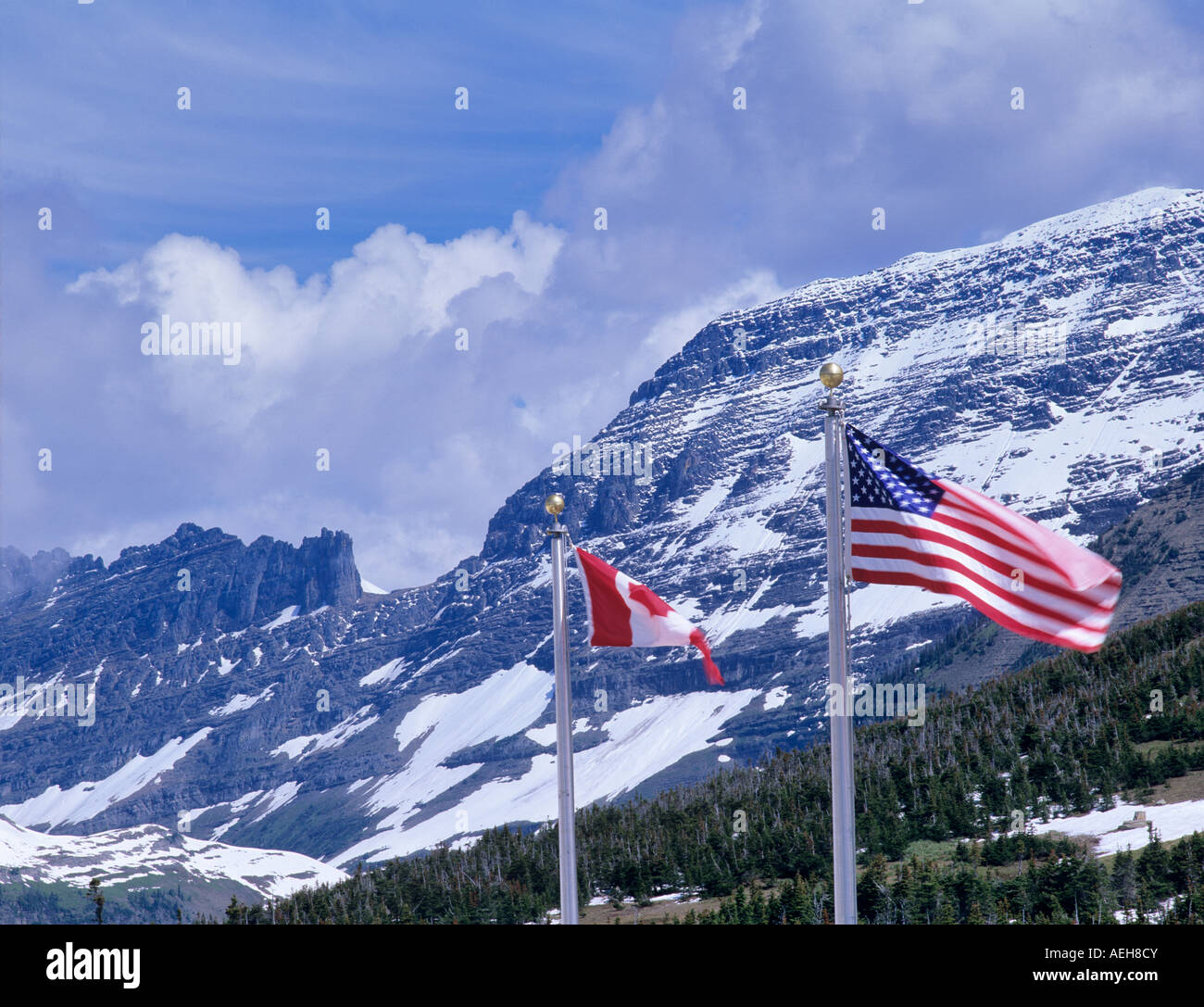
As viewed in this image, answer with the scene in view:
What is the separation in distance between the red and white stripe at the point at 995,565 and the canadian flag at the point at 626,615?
6.81 metres

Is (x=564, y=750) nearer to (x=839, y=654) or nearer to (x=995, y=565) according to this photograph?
(x=839, y=654)

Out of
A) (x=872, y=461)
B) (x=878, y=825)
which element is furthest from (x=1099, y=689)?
(x=872, y=461)

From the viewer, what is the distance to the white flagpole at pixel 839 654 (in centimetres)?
2614

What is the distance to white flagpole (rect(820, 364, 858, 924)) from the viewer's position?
85.8ft

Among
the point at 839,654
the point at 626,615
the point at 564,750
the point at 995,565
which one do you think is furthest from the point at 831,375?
the point at 564,750

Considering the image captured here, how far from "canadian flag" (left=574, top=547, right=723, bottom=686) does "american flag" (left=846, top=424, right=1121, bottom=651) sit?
6.71 metres

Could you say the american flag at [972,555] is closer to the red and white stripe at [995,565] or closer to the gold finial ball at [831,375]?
the red and white stripe at [995,565]

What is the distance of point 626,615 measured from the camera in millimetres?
34062

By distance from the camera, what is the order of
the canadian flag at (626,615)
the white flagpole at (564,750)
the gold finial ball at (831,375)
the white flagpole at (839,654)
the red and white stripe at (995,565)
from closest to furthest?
the red and white stripe at (995,565), the white flagpole at (839,654), the gold finial ball at (831,375), the canadian flag at (626,615), the white flagpole at (564,750)

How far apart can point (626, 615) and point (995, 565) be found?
33.8ft

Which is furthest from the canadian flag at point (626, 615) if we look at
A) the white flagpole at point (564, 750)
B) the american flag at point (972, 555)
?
the american flag at point (972, 555)
